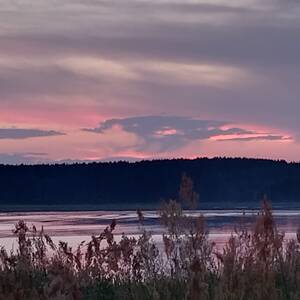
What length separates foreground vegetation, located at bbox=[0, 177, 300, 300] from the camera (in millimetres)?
9977

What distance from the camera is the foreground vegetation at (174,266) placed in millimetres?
9977

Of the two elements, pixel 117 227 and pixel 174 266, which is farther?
pixel 117 227

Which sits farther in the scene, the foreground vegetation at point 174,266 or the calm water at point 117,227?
the calm water at point 117,227

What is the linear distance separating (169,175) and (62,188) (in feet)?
58.2

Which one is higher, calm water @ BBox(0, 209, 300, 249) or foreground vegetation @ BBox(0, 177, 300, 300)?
calm water @ BBox(0, 209, 300, 249)

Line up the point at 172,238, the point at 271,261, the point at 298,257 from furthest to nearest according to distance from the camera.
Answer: the point at 298,257 → the point at 172,238 → the point at 271,261

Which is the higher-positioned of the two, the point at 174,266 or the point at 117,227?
the point at 117,227

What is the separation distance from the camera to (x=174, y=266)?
12844mm

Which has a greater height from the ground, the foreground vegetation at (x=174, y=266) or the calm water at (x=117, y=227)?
the calm water at (x=117, y=227)

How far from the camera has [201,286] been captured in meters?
8.18

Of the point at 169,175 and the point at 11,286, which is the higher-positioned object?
the point at 169,175

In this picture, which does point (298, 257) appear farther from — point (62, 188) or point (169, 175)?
point (62, 188)

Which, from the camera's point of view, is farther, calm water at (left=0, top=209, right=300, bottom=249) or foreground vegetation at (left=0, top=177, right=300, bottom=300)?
calm water at (left=0, top=209, right=300, bottom=249)

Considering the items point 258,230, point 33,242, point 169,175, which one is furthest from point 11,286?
point 169,175
